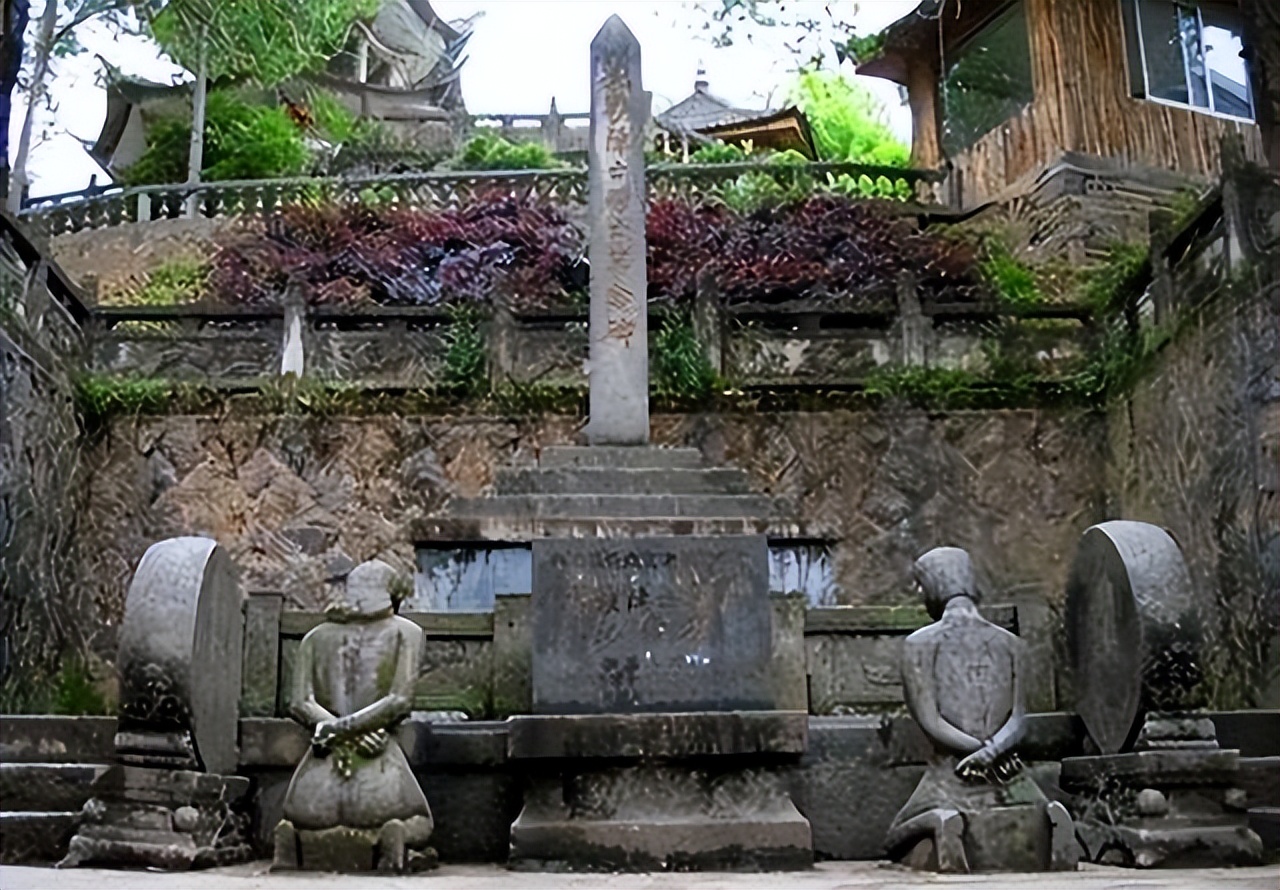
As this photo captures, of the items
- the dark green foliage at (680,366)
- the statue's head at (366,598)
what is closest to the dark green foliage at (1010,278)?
the dark green foliage at (680,366)

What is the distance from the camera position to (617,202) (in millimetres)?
7637

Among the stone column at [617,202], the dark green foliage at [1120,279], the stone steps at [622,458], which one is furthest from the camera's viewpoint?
the dark green foliage at [1120,279]

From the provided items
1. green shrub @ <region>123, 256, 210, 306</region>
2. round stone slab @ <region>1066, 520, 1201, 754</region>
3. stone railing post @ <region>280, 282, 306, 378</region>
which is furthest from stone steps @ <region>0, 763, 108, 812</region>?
green shrub @ <region>123, 256, 210, 306</region>

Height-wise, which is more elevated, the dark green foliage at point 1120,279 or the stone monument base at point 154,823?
the dark green foliage at point 1120,279

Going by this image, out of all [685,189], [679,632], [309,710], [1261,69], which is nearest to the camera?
[1261,69]

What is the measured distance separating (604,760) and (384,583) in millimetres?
1223

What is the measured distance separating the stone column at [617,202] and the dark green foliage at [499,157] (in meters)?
16.5

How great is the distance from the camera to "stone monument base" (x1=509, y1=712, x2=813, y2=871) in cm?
525

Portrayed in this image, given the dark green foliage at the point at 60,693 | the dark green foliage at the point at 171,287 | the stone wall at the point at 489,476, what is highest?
the dark green foliage at the point at 171,287

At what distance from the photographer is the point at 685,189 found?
20.2 m

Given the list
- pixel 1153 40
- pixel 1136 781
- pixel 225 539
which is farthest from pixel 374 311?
pixel 1153 40

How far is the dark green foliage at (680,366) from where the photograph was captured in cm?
1366

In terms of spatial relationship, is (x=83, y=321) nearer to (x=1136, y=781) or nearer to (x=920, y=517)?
(x=920, y=517)

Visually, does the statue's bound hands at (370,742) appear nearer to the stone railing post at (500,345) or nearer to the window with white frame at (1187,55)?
the stone railing post at (500,345)
